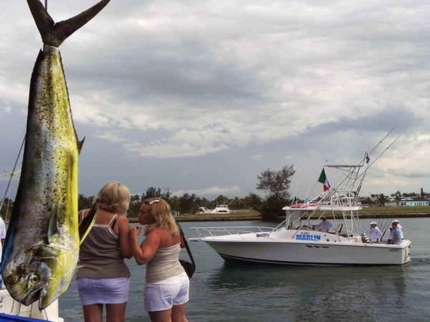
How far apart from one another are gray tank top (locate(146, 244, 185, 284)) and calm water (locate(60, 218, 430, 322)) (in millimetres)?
9161

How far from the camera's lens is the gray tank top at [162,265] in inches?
187

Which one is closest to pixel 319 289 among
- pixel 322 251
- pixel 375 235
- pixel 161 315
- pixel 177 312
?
pixel 322 251

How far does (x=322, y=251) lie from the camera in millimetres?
22016

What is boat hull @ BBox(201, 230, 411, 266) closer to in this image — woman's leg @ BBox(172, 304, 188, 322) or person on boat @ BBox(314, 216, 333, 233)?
person on boat @ BBox(314, 216, 333, 233)

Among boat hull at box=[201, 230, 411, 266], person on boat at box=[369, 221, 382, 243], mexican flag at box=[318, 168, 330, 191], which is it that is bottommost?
boat hull at box=[201, 230, 411, 266]

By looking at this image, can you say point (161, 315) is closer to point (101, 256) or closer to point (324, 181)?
point (101, 256)

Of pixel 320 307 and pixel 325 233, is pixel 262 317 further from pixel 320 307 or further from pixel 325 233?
pixel 325 233

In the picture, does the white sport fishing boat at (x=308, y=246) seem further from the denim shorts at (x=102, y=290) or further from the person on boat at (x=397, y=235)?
the denim shorts at (x=102, y=290)

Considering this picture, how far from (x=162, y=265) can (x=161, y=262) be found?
3cm

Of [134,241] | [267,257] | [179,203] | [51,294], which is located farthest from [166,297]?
[179,203]

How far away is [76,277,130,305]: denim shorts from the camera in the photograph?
4.32m

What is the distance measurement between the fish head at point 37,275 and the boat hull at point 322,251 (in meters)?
20.2

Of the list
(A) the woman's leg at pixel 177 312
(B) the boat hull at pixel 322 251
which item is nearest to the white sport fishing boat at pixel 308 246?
(B) the boat hull at pixel 322 251

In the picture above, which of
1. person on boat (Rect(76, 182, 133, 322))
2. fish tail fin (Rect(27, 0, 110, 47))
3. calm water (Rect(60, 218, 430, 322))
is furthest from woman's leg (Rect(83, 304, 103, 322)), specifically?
calm water (Rect(60, 218, 430, 322))
